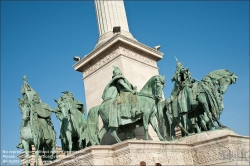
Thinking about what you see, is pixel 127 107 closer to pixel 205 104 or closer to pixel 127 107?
pixel 127 107

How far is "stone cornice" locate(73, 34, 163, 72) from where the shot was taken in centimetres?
1268

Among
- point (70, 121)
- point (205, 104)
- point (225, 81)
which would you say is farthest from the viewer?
point (225, 81)

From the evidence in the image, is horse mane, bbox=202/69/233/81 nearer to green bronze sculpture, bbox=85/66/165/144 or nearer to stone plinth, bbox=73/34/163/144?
green bronze sculpture, bbox=85/66/165/144

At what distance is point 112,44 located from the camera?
12.8 meters

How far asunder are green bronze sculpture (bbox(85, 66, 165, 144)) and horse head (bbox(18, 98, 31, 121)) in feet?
8.64

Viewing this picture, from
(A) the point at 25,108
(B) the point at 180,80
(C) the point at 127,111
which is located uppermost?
(B) the point at 180,80

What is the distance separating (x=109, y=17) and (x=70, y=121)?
5994 mm

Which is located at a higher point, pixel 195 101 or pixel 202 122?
pixel 195 101

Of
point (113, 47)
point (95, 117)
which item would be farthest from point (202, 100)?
point (113, 47)

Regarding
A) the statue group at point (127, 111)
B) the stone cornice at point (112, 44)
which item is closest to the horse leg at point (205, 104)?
the statue group at point (127, 111)

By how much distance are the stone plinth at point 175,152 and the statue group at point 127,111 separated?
922 millimetres

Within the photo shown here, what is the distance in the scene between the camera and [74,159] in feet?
26.5

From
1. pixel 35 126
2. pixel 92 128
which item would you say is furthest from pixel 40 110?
pixel 92 128

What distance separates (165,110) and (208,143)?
286cm
